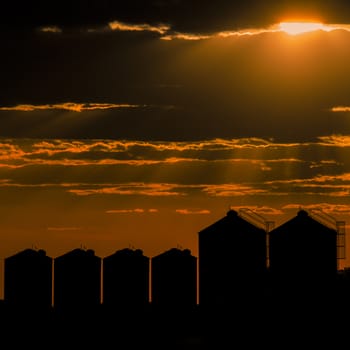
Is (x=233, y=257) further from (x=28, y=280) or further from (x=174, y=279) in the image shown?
(x=28, y=280)

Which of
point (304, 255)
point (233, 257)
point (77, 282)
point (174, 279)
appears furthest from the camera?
point (77, 282)

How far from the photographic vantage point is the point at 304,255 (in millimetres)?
117125

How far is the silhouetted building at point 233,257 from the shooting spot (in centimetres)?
11856

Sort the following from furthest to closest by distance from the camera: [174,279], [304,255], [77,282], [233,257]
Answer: [77,282] < [174,279] < [233,257] < [304,255]

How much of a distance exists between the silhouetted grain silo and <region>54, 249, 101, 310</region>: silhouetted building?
57.6 feet

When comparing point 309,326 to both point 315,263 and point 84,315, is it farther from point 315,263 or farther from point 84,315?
point 84,315

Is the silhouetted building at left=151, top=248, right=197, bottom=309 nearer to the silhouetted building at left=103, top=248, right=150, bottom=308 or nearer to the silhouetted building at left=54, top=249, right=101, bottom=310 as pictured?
the silhouetted building at left=103, top=248, right=150, bottom=308

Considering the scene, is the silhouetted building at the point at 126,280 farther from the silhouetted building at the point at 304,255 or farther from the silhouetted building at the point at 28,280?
the silhouetted building at the point at 304,255

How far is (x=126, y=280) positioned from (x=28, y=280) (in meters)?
9.03

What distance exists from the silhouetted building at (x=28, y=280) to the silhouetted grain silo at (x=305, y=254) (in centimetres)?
2198

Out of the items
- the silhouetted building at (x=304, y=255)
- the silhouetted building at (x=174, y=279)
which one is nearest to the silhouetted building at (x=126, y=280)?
the silhouetted building at (x=174, y=279)

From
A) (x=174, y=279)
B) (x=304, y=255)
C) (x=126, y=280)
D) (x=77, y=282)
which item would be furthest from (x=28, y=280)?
(x=304, y=255)

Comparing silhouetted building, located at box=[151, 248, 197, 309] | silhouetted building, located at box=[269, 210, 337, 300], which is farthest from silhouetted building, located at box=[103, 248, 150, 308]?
silhouetted building, located at box=[269, 210, 337, 300]

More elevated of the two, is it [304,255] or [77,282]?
[304,255]
